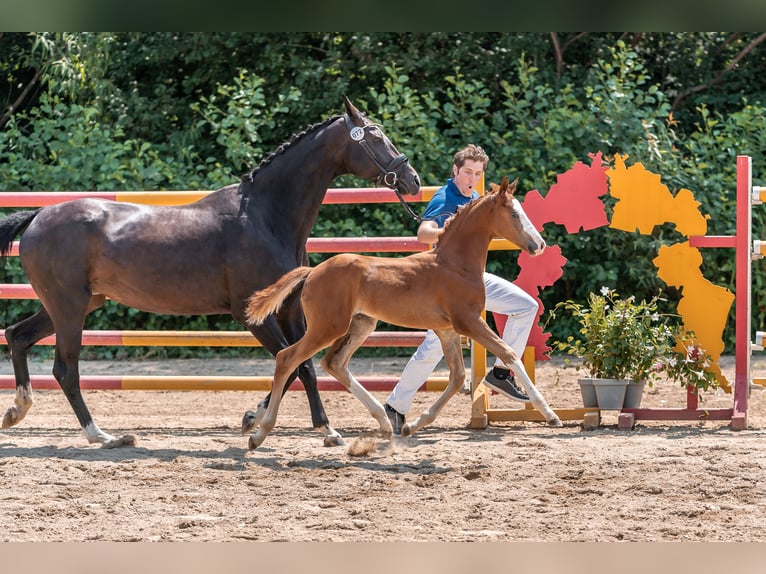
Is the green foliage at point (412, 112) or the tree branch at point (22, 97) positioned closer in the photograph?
the green foliage at point (412, 112)

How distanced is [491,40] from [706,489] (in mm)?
8876

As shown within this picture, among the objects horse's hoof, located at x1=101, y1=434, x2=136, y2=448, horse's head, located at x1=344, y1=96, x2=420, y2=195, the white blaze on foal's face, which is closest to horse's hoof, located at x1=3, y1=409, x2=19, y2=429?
horse's hoof, located at x1=101, y1=434, x2=136, y2=448

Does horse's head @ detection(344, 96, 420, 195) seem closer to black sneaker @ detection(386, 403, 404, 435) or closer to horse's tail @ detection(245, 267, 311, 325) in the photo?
horse's tail @ detection(245, 267, 311, 325)

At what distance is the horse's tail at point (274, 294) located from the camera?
206 inches

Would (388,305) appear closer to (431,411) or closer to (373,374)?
(431,411)

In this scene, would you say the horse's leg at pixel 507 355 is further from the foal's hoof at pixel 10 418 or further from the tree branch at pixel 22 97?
the tree branch at pixel 22 97

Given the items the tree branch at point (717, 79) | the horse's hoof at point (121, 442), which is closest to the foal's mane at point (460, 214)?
the horse's hoof at point (121, 442)

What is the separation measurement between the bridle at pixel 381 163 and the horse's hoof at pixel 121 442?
202cm

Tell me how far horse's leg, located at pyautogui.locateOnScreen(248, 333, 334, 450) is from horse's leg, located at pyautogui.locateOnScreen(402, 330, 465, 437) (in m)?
0.68

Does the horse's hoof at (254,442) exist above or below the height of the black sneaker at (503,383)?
below

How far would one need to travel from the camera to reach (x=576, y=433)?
6008 mm

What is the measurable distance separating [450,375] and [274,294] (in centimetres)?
104

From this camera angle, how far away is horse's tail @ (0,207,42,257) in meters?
6.04

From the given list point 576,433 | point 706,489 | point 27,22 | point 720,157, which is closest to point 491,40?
point 720,157
